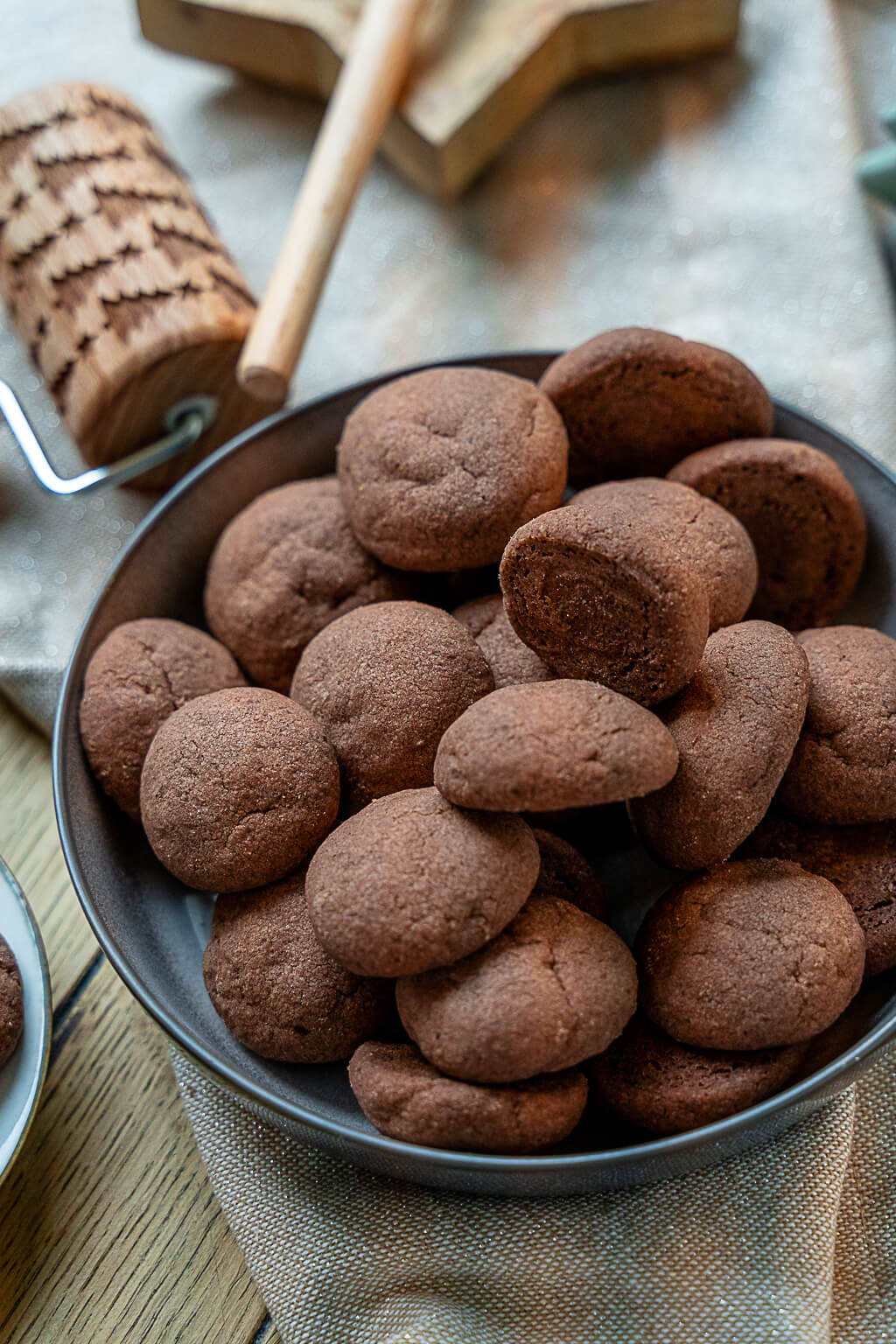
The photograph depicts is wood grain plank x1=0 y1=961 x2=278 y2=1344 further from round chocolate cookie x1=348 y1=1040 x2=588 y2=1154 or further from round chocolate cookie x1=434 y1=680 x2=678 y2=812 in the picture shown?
round chocolate cookie x1=434 y1=680 x2=678 y2=812

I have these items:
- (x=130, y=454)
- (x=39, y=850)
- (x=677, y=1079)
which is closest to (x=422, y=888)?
(x=677, y=1079)

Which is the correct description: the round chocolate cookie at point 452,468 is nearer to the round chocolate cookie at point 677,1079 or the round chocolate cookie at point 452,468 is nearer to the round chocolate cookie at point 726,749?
the round chocolate cookie at point 726,749

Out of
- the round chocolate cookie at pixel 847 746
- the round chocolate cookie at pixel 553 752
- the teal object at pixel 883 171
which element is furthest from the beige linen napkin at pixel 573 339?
the round chocolate cookie at pixel 553 752

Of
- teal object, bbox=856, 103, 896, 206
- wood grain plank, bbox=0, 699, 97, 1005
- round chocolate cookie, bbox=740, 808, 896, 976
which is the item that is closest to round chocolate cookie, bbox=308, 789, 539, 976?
round chocolate cookie, bbox=740, 808, 896, 976

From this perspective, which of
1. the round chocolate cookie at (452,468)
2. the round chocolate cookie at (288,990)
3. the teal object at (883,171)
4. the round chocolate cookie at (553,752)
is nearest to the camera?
the round chocolate cookie at (553,752)

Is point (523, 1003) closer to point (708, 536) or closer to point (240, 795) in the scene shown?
point (240, 795)
